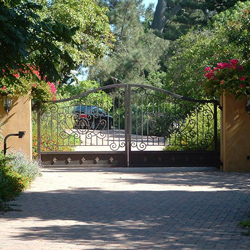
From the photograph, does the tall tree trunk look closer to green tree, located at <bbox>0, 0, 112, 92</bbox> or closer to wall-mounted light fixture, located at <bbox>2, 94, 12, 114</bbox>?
wall-mounted light fixture, located at <bbox>2, 94, 12, 114</bbox>

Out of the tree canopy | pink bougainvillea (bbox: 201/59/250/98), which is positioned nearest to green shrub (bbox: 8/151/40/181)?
the tree canopy

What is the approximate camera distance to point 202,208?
902 cm

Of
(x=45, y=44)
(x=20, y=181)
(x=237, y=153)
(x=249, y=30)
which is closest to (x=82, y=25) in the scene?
(x=249, y=30)

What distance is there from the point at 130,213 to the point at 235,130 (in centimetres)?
648

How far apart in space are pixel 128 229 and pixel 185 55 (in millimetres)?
17546

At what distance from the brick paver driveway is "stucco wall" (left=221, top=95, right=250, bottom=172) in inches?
33.5

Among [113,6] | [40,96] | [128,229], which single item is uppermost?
[113,6]

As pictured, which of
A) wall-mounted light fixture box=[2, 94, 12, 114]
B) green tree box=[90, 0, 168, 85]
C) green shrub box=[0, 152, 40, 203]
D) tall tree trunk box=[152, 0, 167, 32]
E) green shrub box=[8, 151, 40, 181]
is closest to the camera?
green shrub box=[0, 152, 40, 203]

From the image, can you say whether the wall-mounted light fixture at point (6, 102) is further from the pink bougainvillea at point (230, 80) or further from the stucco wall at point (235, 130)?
the stucco wall at point (235, 130)

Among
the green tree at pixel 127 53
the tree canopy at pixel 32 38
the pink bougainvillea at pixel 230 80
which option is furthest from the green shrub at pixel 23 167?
Answer: the green tree at pixel 127 53

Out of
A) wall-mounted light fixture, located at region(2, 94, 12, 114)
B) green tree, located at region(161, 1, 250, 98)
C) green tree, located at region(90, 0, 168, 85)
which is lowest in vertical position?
wall-mounted light fixture, located at region(2, 94, 12, 114)

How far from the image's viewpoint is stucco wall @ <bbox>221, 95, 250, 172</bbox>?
14.2 m

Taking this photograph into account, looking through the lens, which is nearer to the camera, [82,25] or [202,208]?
[202,208]

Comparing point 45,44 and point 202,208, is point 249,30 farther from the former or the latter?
point 45,44
